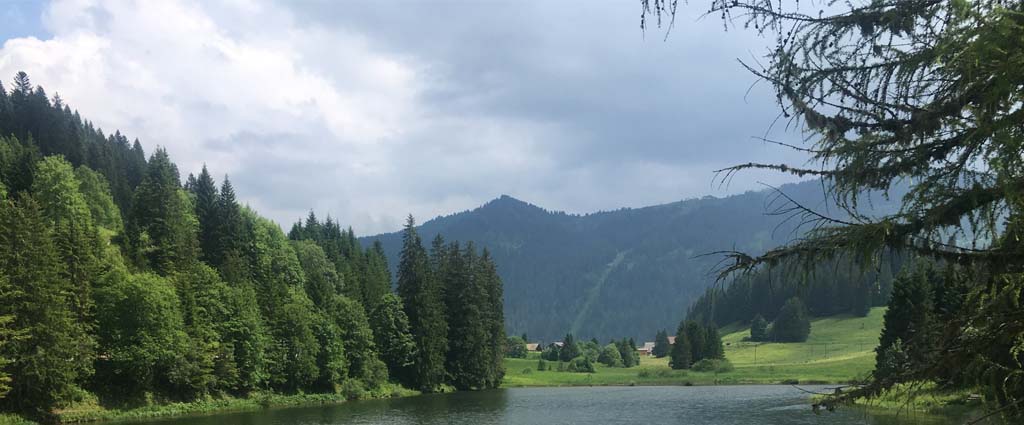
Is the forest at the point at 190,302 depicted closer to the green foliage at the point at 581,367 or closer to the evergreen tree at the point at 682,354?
the green foliage at the point at 581,367

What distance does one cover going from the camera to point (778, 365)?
150 m

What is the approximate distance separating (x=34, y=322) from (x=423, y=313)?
55.7m

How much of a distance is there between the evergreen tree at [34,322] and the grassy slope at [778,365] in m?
82.1

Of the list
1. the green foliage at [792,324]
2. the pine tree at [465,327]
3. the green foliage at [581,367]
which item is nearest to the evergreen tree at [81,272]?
the pine tree at [465,327]

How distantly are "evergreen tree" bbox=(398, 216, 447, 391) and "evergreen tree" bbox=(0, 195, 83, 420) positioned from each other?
5021cm

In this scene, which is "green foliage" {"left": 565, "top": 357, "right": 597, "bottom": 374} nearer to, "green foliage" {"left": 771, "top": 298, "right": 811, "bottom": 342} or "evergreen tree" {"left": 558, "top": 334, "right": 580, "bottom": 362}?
"evergreen tree" {"left": 558, "top": 334, "right": 580, "bottom": 362}

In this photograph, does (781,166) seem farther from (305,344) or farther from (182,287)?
(305,344)

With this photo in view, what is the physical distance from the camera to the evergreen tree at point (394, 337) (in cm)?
9994

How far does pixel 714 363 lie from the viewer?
15262 centimetres

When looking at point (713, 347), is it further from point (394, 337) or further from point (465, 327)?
point (394, 337)

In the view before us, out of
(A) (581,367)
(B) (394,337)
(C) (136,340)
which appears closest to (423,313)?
(B) (394,337)

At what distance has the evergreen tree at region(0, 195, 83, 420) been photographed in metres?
49.2

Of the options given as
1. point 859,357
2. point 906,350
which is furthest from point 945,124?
point 859,357

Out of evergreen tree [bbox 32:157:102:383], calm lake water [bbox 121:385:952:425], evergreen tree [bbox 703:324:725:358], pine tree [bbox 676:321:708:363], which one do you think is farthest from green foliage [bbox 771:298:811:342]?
evergreen tree [bbox 32:157:102:383]
